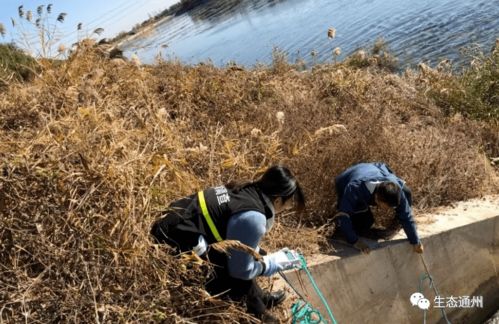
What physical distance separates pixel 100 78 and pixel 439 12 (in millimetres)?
12296

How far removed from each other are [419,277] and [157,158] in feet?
9.54

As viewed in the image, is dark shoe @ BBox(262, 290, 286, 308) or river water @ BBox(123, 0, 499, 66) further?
river water @ BBox(123, 0, 499, 66)

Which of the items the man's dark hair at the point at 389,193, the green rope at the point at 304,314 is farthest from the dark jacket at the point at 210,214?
the man's dark hair at the point at 389,193

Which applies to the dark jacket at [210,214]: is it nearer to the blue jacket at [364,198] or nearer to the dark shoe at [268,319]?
the dark shoe at [268,319]

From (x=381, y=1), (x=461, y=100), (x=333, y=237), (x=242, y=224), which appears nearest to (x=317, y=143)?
(x=333, y=237)

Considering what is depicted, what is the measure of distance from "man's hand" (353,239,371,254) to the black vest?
5.56 feet

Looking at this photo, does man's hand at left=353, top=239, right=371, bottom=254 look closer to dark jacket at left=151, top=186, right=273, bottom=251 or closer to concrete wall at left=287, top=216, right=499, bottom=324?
concrete wall at left=287, top=216, right=499, bottom=324

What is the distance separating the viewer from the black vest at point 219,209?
8.65 ft

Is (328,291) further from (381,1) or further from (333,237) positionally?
(381,1)

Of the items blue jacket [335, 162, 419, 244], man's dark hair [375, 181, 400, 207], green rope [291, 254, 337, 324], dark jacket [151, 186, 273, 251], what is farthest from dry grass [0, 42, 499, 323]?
man's dark hair [375, 181, 400, 207]

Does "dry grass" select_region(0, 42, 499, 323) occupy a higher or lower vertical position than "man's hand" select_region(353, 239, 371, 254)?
higher

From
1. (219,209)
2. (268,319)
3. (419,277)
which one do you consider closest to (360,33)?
(419,277)

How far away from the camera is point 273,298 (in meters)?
3.33

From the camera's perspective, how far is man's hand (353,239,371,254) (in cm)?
410
